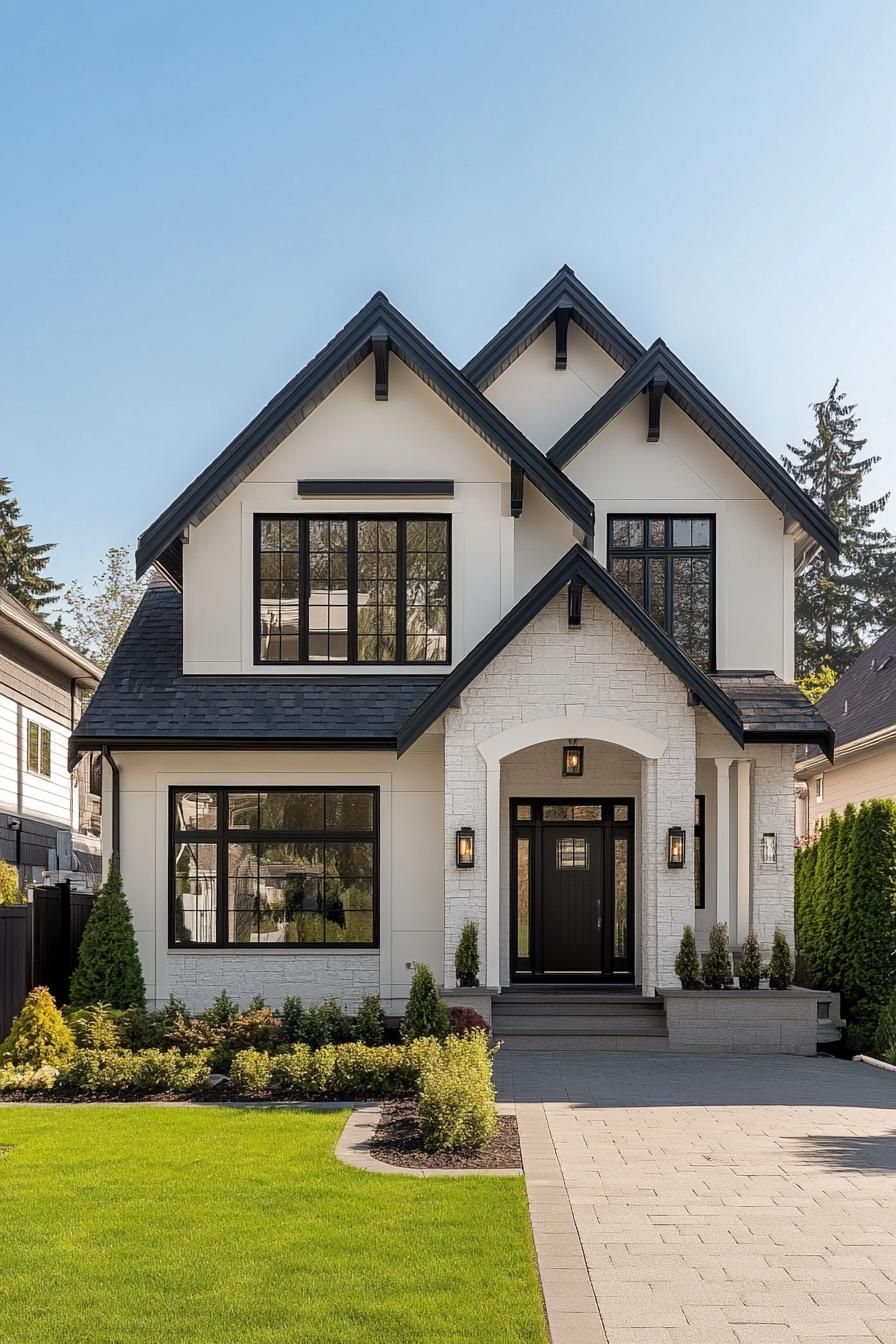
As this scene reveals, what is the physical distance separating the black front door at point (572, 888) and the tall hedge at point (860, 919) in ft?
8.08

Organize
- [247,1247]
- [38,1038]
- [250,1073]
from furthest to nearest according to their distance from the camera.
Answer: [38,1038], [250,1073], [247,1247]

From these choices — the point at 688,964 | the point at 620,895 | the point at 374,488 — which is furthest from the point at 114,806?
the point at 688,964

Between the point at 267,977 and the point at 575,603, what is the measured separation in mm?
5734

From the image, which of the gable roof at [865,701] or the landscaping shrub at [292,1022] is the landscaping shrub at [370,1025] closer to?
the landscaping shrub at [292,1022]

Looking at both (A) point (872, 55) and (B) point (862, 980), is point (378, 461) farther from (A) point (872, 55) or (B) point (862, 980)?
(B) point (862, 980)

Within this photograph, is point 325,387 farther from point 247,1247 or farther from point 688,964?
point 247,1247

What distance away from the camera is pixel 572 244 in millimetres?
18719

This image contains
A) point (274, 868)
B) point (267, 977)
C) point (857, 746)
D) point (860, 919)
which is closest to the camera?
point (860, 919)

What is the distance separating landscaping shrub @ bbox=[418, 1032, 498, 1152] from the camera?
875cm

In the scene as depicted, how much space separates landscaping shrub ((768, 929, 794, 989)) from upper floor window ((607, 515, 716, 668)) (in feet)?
13.1

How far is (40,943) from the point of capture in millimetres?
14352

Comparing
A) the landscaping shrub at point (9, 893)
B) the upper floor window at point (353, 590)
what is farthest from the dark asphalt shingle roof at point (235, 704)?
the landscaping shrub at point (9, 893)

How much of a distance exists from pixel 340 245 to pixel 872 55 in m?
5.91

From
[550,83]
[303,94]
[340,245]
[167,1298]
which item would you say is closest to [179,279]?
[340,245]
